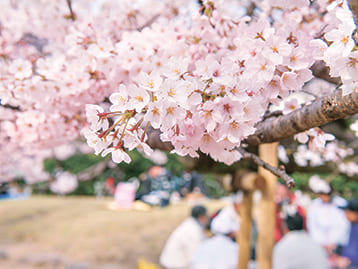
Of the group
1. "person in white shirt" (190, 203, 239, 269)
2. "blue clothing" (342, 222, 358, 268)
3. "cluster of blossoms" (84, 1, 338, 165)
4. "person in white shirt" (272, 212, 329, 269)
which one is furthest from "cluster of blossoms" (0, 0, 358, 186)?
"blue clothing" (342, 222, 358, 268)

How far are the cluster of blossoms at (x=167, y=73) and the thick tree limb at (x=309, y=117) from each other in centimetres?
9

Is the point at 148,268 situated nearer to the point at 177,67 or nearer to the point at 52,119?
the point at 52,119

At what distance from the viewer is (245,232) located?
10.1ft

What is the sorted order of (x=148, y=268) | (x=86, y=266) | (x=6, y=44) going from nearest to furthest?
(x=6, y=44)
(x=148, y=268)
(x=86, y=266)

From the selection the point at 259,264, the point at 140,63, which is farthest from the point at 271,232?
the point at 140,63

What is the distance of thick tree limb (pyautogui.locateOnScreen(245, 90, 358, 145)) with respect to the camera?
34.4 inches

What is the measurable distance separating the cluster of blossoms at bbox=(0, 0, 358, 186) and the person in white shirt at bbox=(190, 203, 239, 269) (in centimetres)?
247

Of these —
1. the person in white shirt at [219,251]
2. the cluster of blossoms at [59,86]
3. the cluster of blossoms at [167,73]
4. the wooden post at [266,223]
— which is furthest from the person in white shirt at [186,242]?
the cluster of blossoms at [59,86]

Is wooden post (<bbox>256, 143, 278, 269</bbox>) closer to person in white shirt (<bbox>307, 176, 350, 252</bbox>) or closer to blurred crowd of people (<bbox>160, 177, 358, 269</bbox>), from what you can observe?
blurred crowd of people (<bbox>160, 177, 358, 269</bbox>)

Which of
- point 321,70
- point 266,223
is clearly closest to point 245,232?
point 266,223

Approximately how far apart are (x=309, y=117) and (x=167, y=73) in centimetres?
50

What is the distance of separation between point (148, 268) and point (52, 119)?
3.42m

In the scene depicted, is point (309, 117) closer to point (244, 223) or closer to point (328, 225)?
point (244, 223)

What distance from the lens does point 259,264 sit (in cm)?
285
